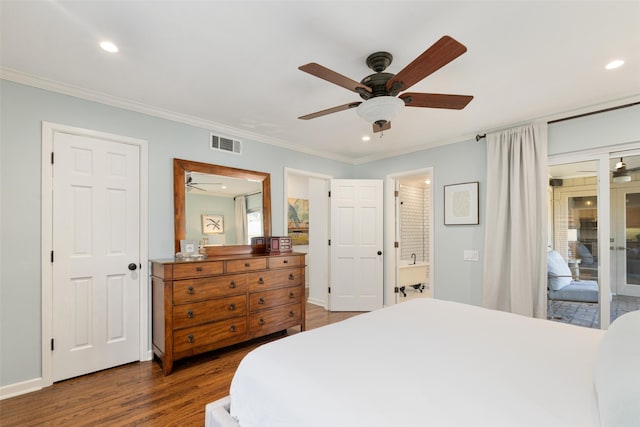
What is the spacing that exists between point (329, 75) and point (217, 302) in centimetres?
231

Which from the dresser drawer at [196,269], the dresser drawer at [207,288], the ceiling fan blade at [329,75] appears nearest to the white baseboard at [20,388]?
the dresser drawer at [207,288]

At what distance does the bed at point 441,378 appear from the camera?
3.07 feet

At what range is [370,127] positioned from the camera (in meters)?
3.48

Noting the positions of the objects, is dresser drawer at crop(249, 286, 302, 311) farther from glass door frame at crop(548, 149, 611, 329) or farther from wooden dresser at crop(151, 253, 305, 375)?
glass door frame at crop(548, 149, 611, 329)

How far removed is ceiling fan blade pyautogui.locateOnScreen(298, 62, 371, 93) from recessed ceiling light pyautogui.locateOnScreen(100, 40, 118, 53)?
4.35ft

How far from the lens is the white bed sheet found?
96cm

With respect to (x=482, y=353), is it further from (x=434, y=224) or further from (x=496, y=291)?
(x=434, y=224)

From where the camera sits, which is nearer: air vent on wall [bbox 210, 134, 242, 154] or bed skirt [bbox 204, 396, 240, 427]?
bed skirt [bbox 204, 396, 240, 427]

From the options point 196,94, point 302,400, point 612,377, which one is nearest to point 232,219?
point 196,94

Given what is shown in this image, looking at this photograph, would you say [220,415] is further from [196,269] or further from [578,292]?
[578,292]

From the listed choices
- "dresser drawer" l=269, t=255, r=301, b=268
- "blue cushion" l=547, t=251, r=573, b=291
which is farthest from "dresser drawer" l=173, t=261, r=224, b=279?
"blue cushion" l=547, t=251, r=573, b=291

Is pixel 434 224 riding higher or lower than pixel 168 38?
lower

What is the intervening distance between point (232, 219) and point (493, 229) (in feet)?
10.0

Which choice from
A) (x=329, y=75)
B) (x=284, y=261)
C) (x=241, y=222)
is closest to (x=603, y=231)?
(x=329, y=75)
